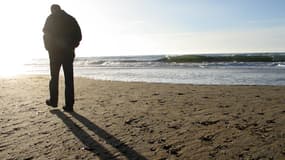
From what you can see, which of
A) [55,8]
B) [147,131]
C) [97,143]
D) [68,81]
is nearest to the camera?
[97,143]

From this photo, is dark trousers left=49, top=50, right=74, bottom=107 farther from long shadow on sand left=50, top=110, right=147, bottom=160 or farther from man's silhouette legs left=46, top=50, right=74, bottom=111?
long shadow on sand left=50, top=110, right=147, bottom=160

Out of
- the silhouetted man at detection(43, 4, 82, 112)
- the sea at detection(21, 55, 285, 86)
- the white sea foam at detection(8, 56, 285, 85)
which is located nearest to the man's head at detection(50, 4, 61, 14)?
the silhouetted man at detection(43, 4, 82, 112)

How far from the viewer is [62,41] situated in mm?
6570

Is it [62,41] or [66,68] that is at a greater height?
[62,41]

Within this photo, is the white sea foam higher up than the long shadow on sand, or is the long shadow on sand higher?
the long shadow on sand

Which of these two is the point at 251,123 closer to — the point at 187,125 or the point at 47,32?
the point at 187,125

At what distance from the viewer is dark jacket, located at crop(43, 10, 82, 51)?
647 cm

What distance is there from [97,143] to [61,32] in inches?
112

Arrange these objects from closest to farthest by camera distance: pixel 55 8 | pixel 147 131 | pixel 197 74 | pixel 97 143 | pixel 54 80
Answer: pixel 97 143 < pixel 147 131 < pixel 55 8 < pixel 54 80 < pixel 197 74

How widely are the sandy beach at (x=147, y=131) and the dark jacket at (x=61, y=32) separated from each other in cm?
123

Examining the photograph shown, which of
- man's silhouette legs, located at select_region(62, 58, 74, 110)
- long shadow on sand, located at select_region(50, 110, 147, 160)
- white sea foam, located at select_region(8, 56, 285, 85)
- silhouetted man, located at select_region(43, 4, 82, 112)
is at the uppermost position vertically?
silhouetted man, located at select_region(43, 4, 82, 112)

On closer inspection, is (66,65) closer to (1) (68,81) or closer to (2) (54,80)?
(1) (68,81)

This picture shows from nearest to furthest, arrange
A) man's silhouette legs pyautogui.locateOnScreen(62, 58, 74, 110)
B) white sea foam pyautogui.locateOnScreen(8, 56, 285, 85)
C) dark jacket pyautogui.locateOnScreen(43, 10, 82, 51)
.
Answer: dark jacket pyautogui.locateOnScreen(43, 10, 82, 51)
man's silhouette legs pyautogui.locateOnScreen(62, 58, 74, 110)
white sea foam pyautogui.locateOnScreen(8, 56, 285, 85)

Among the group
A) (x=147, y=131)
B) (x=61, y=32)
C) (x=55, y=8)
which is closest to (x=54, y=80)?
(x=61, y=32)
